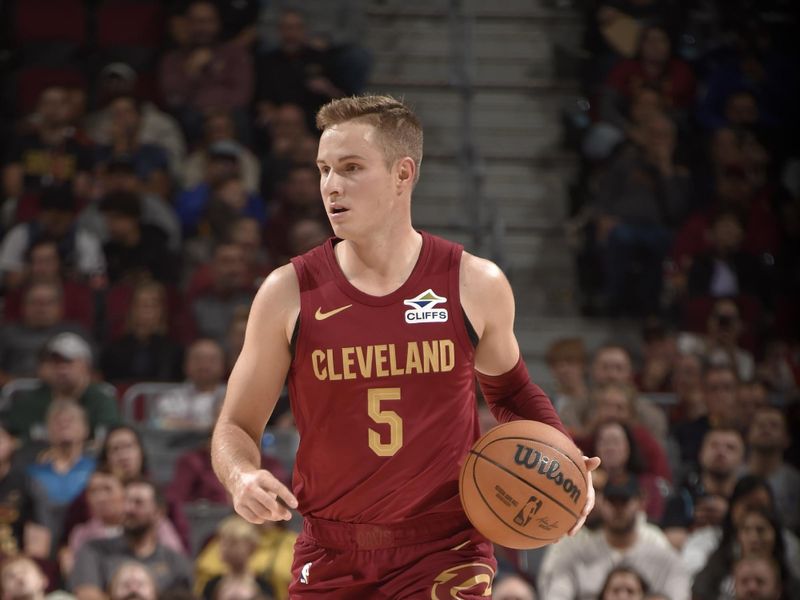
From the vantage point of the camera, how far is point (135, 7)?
468 inches

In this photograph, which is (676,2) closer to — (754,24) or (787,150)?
(754,24)

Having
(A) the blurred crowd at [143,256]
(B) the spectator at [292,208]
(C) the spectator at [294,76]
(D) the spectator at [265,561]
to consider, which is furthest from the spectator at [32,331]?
(C) the spectator at [294,76]

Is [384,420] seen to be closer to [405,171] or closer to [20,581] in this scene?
[405,171]

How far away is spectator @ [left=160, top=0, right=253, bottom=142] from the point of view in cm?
1116

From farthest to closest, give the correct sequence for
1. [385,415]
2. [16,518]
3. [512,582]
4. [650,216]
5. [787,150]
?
1. [787,150]
2. [650,216]
3. [16,518]
4. [512,582]
5. [385,415]

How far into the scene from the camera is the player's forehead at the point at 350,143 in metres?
4.02

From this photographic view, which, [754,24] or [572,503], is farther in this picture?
[754,24]

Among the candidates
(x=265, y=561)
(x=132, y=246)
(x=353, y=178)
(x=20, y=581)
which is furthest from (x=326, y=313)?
(x=132, y=246)

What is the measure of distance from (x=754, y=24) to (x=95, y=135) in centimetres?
577

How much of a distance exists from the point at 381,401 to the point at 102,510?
14.0 ft

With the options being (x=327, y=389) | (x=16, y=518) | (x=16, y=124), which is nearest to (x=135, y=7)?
(x=16, y=124)

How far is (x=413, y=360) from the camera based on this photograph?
3982mm

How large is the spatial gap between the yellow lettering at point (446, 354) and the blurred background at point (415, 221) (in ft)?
12.1

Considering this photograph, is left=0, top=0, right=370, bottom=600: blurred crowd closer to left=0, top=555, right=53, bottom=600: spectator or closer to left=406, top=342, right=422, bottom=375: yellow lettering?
left=0, top=555, right=53, bottom=600: spectator
